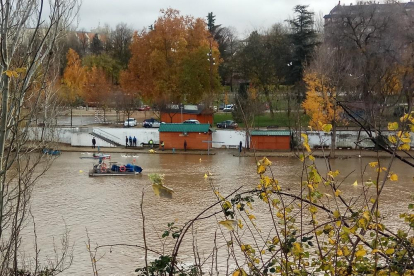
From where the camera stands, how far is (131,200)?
1452 cm

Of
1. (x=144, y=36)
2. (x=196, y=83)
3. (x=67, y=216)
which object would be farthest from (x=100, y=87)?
(x=67, y=216)

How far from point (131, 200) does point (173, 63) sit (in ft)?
63.2

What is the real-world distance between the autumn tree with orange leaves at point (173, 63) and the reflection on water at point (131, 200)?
9784 mm

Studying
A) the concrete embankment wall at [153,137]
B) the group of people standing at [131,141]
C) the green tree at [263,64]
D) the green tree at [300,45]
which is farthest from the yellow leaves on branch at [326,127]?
the green tree at [263,64]

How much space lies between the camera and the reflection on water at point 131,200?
10.2m

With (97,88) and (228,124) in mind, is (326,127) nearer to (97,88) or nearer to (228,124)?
(228,124)

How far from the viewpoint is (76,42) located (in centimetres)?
5275

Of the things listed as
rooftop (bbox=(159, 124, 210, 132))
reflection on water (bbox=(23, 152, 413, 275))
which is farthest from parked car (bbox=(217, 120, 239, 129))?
reflection on water (bbox=(23, 152, 413, 275))

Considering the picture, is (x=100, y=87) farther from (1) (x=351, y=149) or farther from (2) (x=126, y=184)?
(2) (x=126, y=184)

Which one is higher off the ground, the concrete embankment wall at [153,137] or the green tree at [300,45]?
the green tree at [300,45]

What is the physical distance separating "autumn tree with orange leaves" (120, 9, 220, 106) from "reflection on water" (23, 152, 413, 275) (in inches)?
385

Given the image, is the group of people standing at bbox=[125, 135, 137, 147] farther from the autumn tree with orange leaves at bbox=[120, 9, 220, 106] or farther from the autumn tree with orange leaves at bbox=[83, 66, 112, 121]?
the autumn tree with orange leaves at bbox=[83, 66, 112, 121]

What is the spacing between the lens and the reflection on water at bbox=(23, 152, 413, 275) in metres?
10.2

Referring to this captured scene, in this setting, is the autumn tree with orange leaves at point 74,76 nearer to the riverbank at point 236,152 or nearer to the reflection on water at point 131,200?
the riverbank at point 236,152
